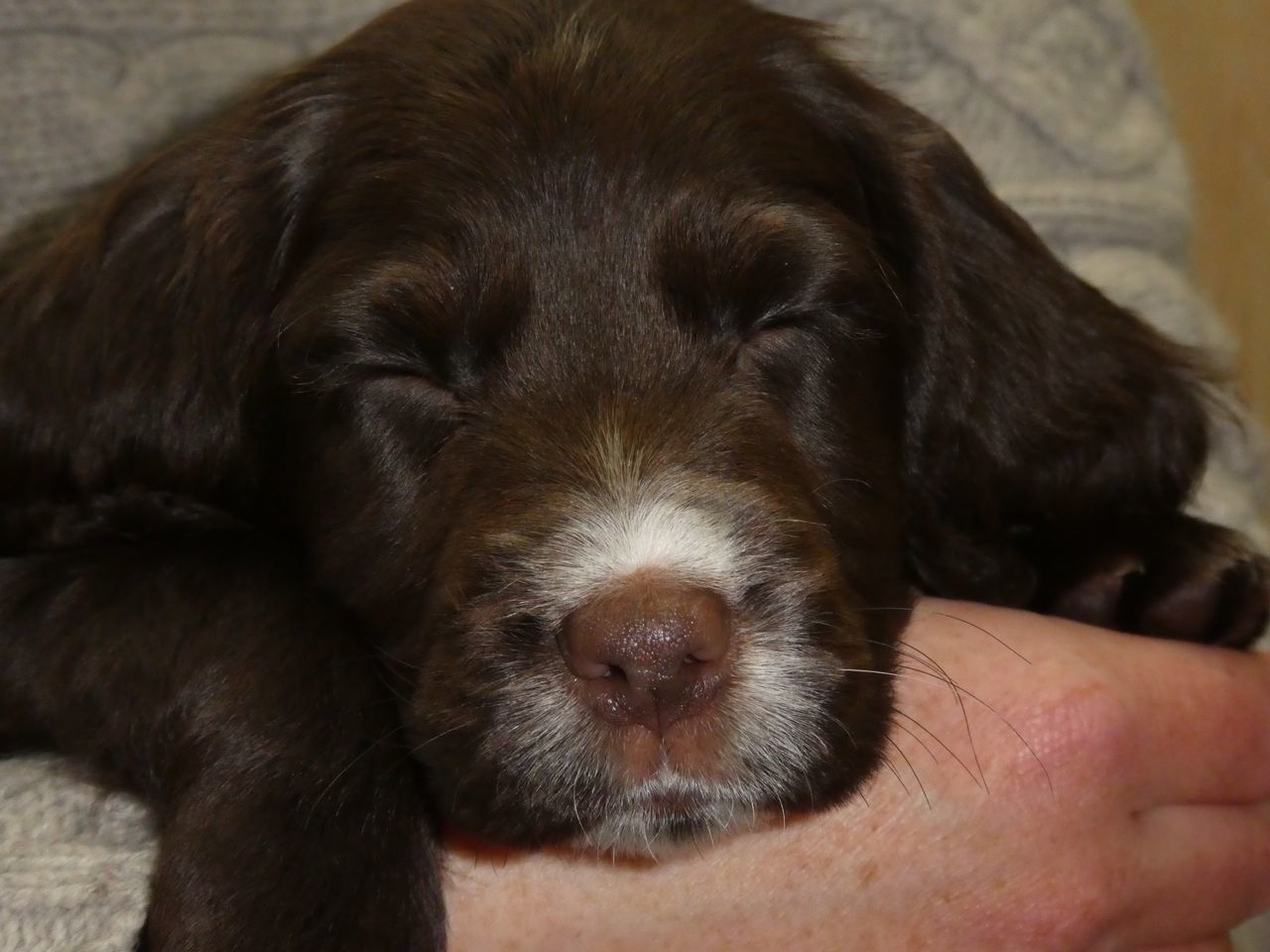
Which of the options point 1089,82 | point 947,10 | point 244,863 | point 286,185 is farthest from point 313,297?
point 1089,82

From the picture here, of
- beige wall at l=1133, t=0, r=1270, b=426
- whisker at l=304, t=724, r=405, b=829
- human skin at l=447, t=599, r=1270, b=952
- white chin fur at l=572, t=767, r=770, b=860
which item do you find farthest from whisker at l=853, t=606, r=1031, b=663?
beige wall at l=1133, t=0, r=1270, b=426

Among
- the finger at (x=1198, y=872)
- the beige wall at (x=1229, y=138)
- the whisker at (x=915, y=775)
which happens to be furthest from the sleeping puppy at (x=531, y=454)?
the beige wall at (x=1229, y=138)

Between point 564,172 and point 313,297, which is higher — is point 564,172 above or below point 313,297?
above

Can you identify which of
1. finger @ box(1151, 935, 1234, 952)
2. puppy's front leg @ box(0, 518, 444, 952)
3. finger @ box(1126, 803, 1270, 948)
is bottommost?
finger @ box(1151, 935, 1234, 952)

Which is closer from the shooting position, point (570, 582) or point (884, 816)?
point (570, 582)

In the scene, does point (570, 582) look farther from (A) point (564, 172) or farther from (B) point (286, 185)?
(B) point (286, 185)

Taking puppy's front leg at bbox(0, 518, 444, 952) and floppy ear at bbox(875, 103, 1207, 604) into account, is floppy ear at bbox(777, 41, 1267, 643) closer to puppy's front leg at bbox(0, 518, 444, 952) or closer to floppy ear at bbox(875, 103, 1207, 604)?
floppy ear at bbox(875, 103, 1207, 604)
